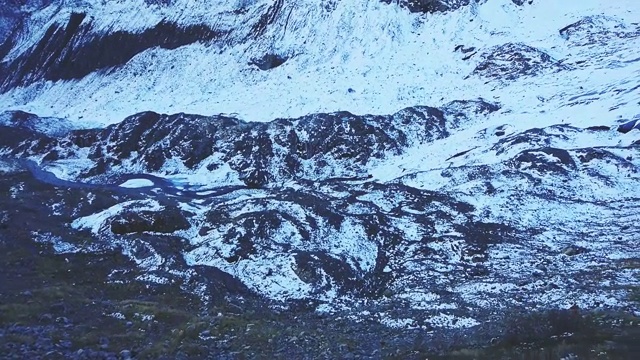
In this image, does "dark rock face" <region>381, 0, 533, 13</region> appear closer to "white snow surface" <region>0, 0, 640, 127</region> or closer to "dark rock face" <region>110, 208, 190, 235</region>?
"white snow surface" <region>0, 0, 640, 127</region>

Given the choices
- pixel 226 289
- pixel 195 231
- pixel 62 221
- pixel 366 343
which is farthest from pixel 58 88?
pixel 366 343

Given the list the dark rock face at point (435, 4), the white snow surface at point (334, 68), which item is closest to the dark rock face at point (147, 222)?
the white snow surface at point (334, 68)

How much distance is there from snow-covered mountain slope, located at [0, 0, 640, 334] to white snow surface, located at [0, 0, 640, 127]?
0.23 meters

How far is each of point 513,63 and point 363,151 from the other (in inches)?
644

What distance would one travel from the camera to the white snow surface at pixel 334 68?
41812 mm

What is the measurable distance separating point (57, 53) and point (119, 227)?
160 feet

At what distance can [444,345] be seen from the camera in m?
13.8

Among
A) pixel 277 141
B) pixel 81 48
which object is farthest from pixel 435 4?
pixel 81 48

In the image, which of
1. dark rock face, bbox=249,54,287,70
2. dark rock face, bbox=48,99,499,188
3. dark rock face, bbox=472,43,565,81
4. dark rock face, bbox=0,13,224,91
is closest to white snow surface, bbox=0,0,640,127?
dark rock face, bbox=249,54,287,70

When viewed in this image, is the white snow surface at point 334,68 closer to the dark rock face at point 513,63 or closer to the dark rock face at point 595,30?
the dark rock face at point 595,30

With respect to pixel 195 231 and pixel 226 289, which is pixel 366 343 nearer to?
pixel 226 289

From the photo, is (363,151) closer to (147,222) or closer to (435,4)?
(147,222)

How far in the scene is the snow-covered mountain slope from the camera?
19.6 m

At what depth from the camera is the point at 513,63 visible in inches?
1715
